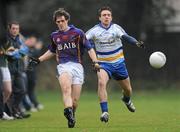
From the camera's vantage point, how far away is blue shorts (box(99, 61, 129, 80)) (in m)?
16.5

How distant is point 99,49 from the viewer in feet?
53.9

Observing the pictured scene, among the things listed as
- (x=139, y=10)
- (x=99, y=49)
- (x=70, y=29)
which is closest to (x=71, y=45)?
(x=70, y=29)

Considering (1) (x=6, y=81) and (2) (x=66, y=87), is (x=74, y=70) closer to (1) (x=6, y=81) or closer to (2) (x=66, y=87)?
(2) (x=66, y=87)

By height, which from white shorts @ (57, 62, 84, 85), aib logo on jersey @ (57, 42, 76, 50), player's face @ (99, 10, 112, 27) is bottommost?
white shorts @ (57, 62, 84, 85)

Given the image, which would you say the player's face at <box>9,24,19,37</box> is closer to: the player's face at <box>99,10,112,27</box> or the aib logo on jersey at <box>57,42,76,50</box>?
the player's face at <box>99,10,112,27</box>

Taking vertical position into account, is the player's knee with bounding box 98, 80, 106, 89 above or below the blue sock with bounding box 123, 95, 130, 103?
above

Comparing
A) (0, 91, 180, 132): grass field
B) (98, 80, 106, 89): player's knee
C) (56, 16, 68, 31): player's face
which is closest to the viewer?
(0, 91, 180, 132): grass field

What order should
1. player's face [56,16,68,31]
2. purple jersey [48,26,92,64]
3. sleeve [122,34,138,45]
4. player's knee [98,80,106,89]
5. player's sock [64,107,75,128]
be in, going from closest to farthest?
player's sock [64,107,75,128] → player's face [56,16,68,31] → purple jersey [48,26,92,64] → sleeve [122,34,138,45] → player's knee [98,80,106,89]

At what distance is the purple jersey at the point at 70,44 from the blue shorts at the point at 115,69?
1.51 m

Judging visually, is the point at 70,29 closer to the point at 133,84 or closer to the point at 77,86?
the point at 77,86

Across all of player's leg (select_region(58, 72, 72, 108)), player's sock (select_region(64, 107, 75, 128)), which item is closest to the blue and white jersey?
player's leg (select_region(58, 72, 72, 108))

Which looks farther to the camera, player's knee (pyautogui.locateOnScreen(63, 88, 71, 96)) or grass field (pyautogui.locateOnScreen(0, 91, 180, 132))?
player's knee (pyautogui.locateOnScreen(63, 88, 71, 96))

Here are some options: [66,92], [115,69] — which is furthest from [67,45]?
[115,69]

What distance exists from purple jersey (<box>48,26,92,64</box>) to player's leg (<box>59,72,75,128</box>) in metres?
0.39
